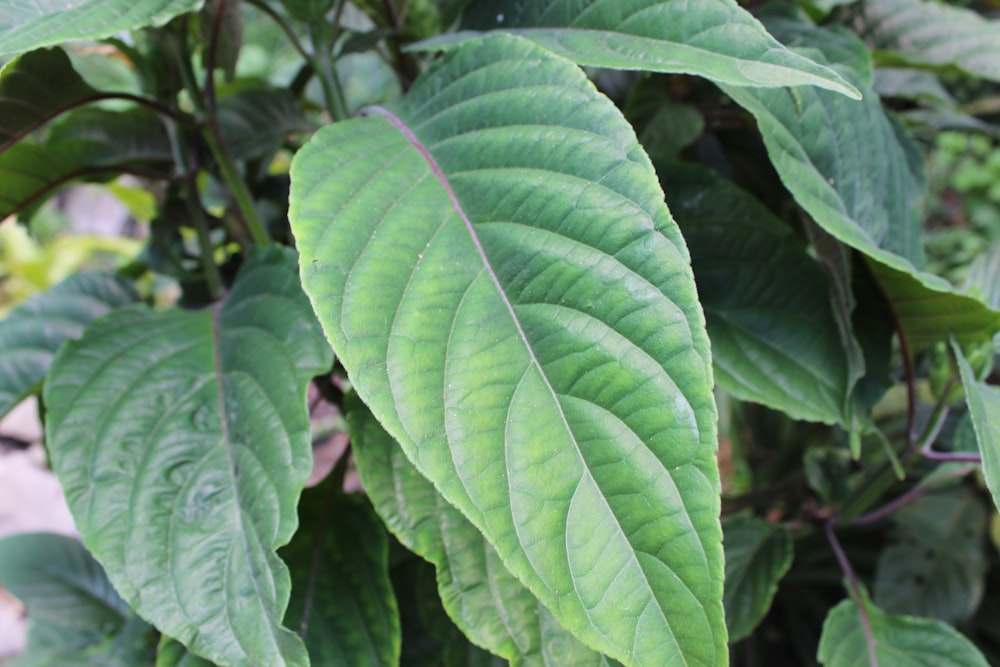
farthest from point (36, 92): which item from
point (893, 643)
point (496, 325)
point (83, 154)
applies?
point (893, 643)

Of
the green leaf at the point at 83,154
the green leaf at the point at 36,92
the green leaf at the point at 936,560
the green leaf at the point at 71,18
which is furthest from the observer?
the green leaf at the point at 936,560

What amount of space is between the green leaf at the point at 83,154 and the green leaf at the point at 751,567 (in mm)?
840

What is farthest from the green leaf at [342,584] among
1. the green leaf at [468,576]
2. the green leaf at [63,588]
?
the green leaf at [63,588]

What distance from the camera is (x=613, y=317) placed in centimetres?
46

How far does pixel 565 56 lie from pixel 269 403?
39cm

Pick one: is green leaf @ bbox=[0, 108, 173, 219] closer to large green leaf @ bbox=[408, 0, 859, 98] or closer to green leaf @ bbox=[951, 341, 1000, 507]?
large green leaf @ bbox=[408, 0, 859, 98]

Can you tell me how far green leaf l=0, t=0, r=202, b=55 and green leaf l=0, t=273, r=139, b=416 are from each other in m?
0.36

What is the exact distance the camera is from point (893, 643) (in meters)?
0.77

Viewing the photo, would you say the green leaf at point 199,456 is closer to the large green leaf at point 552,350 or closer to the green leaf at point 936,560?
the large green leaf at point 552,350

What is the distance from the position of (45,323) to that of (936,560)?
133cm

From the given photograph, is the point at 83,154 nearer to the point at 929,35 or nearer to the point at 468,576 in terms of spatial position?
the point at 468,576

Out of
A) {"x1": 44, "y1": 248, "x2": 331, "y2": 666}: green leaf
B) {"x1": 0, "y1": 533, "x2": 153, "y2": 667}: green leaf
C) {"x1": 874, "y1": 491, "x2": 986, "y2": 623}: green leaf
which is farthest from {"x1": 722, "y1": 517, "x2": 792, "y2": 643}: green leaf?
{"x1": 0, "y1": 533, "x2": 153, "y2": 667}: green leaf

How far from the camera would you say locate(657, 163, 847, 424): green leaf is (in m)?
0.69

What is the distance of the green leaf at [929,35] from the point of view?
2.96 feet
